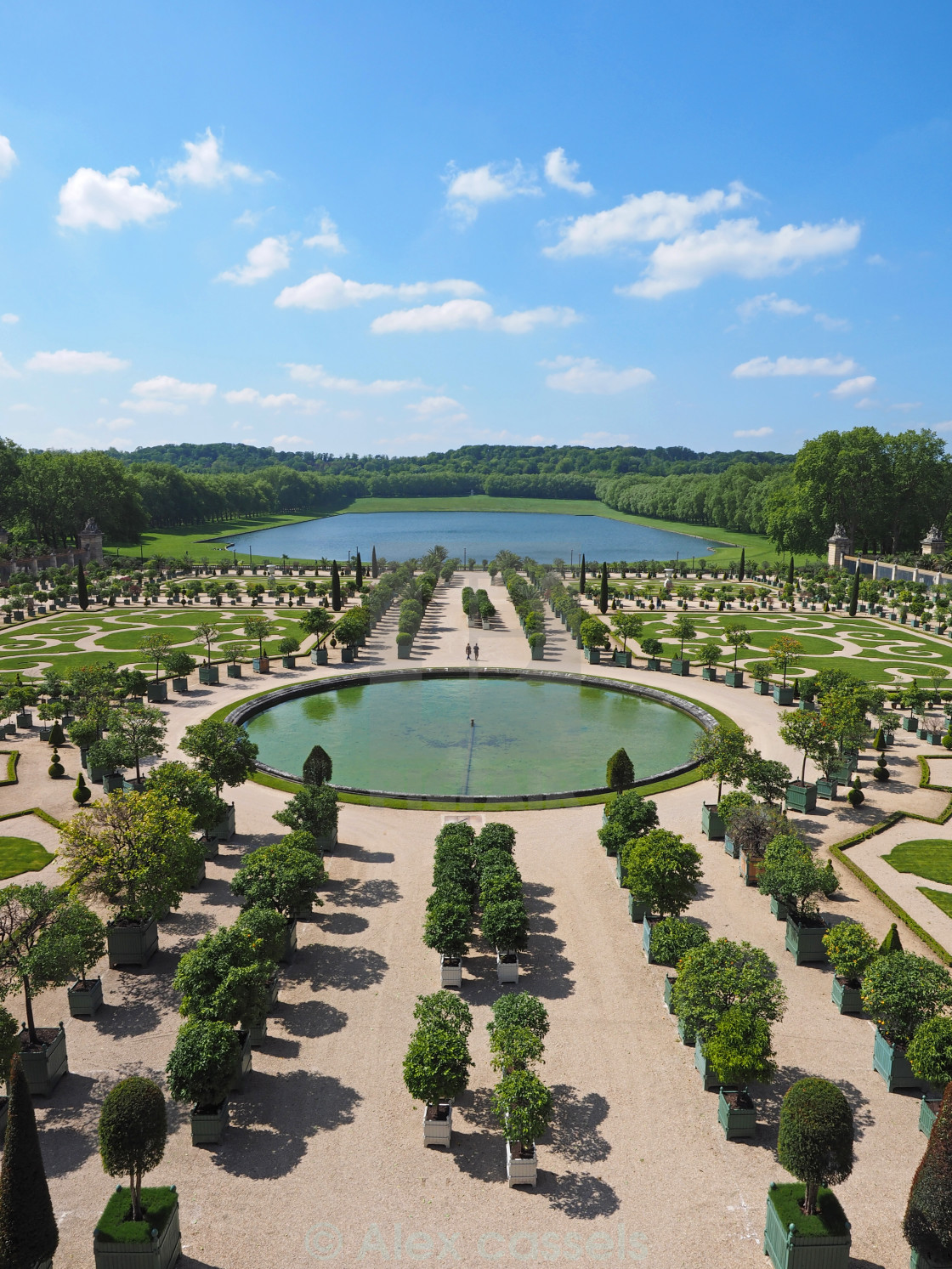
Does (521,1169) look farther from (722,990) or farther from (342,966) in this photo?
(342,966)

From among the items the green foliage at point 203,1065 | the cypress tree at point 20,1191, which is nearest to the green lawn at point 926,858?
the green foliage at point 203,1065

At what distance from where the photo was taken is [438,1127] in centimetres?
1385

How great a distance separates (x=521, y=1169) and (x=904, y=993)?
7786mm

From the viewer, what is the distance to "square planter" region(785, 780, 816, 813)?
28.5 m

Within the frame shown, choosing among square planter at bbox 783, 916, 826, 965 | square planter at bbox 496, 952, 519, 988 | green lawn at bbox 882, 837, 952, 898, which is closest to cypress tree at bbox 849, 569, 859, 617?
green lawn at bbox 882, 837, 952, 898

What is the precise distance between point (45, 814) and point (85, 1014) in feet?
39.6

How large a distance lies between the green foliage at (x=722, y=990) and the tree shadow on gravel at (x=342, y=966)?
7.05 metres

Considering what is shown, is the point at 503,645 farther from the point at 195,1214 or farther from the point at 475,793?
the point at 195,1214

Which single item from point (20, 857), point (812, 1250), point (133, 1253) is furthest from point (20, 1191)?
point (20, 857)

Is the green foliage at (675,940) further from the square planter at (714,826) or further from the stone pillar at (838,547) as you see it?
the stone pillar at (838,547)

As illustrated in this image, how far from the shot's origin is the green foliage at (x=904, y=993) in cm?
1505

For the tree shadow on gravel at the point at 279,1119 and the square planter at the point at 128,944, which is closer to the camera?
the tree shadow on gravel at the point at 279,1119

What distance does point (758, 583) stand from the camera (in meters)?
92.9

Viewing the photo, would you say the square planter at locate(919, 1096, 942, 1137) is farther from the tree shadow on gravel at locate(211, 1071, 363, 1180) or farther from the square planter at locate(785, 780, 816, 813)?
the square planter at locate(785, 780, 816, 813)
